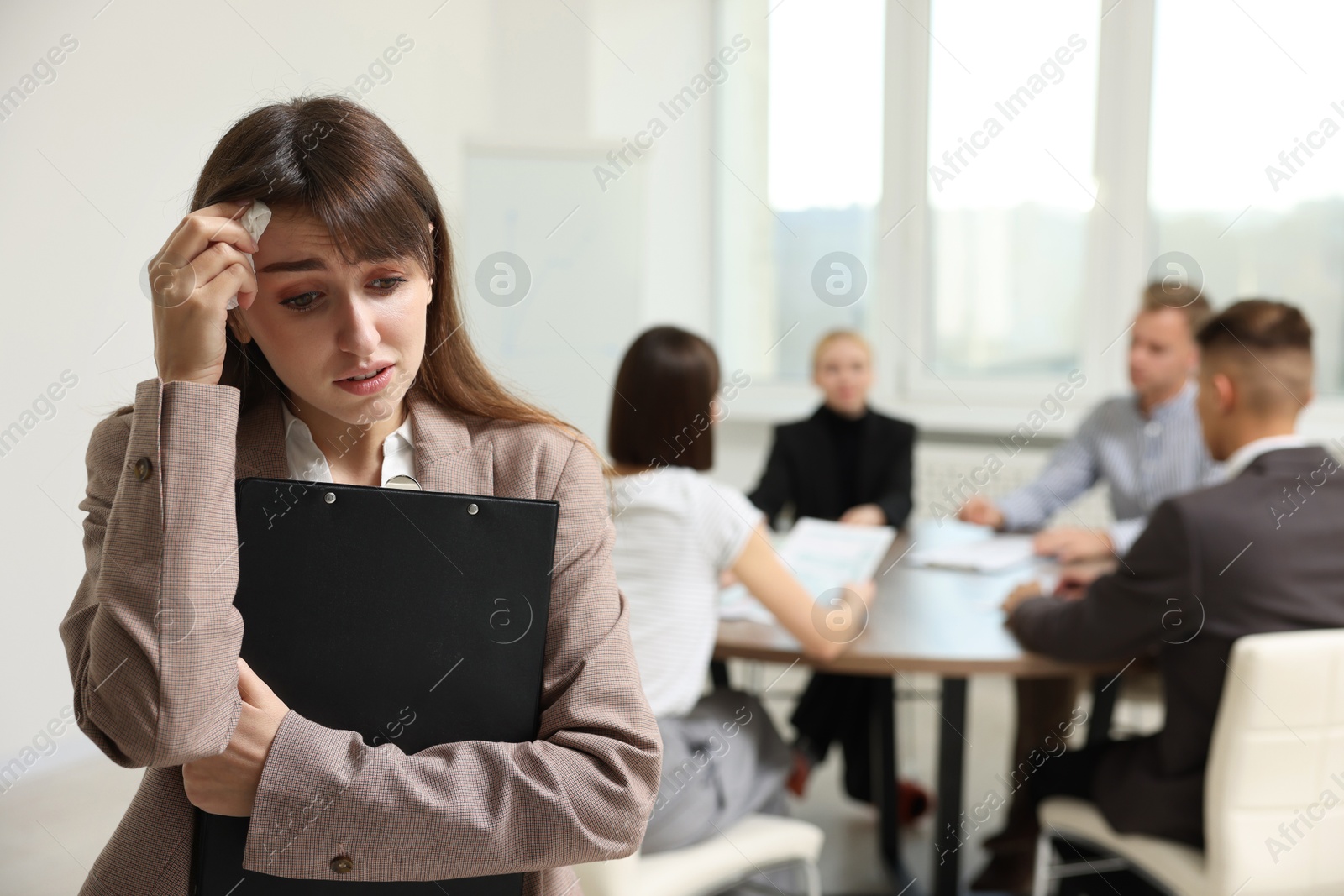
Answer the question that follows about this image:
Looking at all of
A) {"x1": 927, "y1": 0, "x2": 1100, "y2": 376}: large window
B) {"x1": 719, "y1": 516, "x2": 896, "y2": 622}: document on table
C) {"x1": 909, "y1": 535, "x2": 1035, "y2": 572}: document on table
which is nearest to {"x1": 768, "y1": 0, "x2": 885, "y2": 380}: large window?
{"x1": 927, "y1": 0, "x2": 1100, "y2": 376}: large window

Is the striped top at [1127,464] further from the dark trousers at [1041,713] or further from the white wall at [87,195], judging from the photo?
the white wall at [87,195]

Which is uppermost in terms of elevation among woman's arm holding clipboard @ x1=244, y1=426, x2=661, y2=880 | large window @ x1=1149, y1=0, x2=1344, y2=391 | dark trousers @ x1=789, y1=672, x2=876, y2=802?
large window @ x1=1149, y1=0, x2=1344, y2=391

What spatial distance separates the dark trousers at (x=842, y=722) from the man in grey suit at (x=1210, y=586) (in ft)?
3.03

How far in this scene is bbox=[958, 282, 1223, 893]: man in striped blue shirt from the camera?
9.59 feet

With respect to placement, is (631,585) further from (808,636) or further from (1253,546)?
(1253,546)

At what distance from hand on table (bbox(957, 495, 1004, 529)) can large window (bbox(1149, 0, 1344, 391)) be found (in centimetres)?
200

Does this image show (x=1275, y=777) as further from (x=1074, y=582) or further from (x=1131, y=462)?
(x=1131, y=462)

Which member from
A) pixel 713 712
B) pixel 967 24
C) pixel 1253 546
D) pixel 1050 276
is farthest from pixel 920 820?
pixel 967 24

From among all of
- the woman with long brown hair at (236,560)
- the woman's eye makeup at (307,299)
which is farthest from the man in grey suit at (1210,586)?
the woman's eye makeup at (307,299)

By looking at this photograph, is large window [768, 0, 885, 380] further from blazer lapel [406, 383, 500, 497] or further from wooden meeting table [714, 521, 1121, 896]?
blazer lapel [406, 383, 500, 497]

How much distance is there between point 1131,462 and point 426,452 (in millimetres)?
2976

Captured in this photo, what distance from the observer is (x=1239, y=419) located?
2156 millimetres

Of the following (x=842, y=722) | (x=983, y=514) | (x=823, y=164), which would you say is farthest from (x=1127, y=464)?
(x=823, y=164)

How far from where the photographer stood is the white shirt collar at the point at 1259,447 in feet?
6.81
